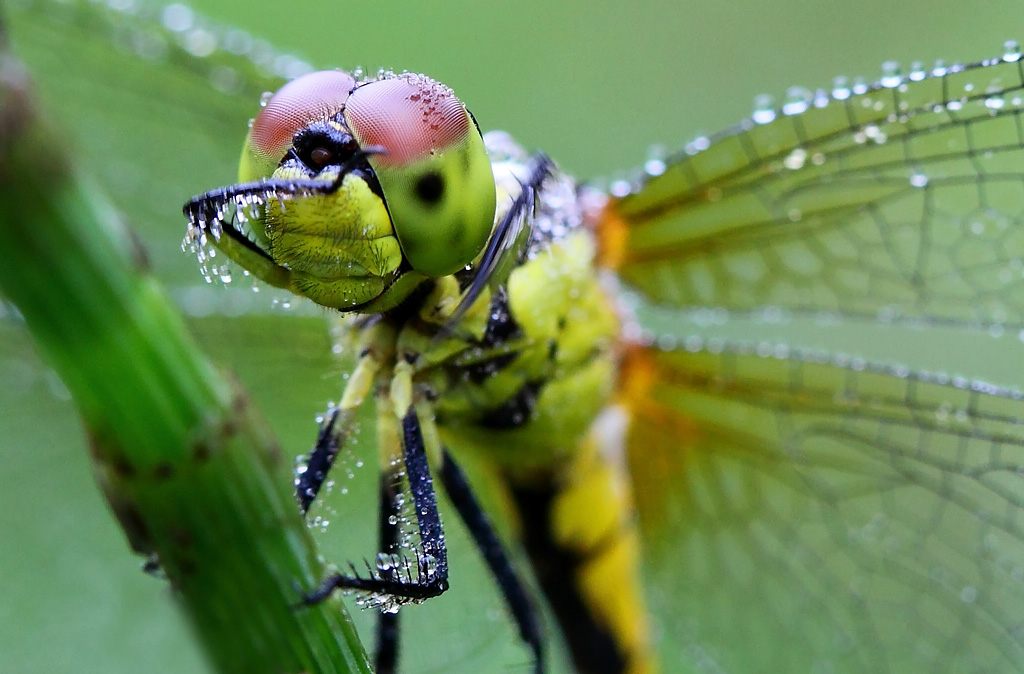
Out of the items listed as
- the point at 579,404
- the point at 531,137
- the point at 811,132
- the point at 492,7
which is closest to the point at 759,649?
the point at 579,404

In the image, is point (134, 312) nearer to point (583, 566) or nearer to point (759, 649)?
point (583, 566)

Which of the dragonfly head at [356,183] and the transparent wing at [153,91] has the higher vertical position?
the transparent wing at [153,91]

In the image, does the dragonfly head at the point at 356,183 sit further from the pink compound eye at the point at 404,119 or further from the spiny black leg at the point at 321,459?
the spiny black leg at the point at 321,459

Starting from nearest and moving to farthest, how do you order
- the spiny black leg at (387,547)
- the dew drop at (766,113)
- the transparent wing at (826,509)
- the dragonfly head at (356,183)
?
1. the dragonfly head at (356,183)
2. the spiny black leg at (387,547)
3. the dew drop at (766,113)
4. the transparent wing at (826,509)

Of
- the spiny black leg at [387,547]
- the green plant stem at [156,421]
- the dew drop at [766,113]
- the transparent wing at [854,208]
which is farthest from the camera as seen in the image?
the dew drop at [766,113]

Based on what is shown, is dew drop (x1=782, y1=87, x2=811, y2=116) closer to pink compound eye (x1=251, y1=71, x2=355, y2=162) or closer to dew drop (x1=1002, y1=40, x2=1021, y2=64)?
dew drop (x1=1002, y1=40, x2=1021, y2=64)

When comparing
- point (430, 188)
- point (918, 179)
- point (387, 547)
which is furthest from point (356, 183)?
point (918, 179)

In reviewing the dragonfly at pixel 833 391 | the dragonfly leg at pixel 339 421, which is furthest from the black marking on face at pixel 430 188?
the dragonfly at pixel 833 391
